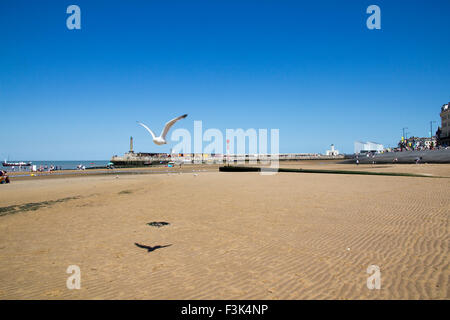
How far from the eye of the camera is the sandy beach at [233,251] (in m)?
5.07


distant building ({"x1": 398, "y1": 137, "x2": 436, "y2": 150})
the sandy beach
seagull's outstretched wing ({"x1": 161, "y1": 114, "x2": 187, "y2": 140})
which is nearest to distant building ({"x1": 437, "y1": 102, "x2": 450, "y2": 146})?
distant building ({"x1": 398, "y1": 137, "x2": 436, "y2": 150})

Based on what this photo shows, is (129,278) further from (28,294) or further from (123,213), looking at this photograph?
(123,213)

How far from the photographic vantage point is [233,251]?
7191 mm

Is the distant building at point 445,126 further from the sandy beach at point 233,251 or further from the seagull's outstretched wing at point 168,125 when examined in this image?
the seagull's outstretched wing at point 168,125

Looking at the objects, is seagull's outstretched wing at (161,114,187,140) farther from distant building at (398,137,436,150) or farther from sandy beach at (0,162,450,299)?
distant building at (398,137,436,150)

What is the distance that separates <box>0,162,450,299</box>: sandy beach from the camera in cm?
507

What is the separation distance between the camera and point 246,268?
601 cm

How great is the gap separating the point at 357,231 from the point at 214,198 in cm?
931

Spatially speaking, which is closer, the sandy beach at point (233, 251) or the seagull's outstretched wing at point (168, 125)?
the sandy beach at point (233, 251)

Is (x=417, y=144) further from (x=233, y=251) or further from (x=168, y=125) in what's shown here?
(x=233, y=251)

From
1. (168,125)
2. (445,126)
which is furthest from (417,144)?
(168,125)

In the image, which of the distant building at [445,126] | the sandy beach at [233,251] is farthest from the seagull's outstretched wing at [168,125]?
the distant building at [445,126]
